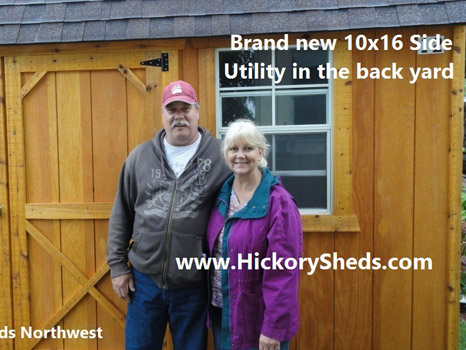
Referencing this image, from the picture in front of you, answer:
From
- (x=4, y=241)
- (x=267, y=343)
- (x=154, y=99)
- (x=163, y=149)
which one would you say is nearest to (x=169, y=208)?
(x=163, y=149)

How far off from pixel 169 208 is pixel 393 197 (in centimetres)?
163

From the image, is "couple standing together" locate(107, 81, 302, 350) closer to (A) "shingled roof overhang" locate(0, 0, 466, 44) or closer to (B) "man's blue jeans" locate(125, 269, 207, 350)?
(B) "man's blue jeans" locate(125, 269, 207, 350)

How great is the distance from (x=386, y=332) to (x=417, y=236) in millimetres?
736

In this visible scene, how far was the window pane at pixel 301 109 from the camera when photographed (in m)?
3.09

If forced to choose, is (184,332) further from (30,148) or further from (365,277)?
(30,148)

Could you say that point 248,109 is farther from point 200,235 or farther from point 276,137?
point 200,235

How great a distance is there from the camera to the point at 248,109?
3148 mm

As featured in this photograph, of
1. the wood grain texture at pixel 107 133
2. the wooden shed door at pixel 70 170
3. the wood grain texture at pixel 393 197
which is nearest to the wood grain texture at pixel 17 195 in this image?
the wooden shed door at pixel 70 170

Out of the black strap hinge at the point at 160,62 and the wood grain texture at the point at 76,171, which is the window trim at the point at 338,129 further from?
the wood grain texture at the point at 76,171

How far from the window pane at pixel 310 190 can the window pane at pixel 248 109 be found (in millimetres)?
476

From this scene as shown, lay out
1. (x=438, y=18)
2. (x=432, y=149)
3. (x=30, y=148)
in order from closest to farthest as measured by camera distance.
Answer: (x=438, y=18) → (x=432, y=149) → (x=30, y=148)

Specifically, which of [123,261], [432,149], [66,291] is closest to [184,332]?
[123,261]

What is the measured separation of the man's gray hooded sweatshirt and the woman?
0.19m

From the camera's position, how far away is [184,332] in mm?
2463
